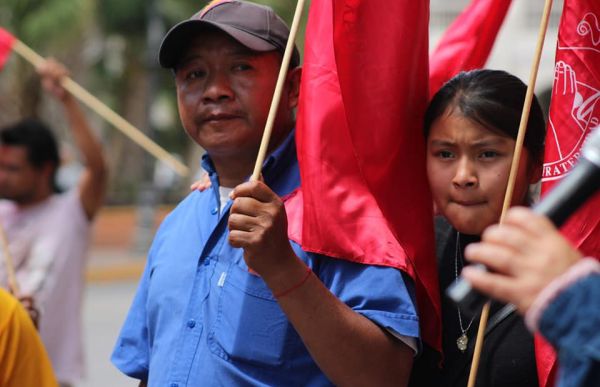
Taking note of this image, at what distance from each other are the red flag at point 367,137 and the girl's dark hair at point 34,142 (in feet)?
8.68

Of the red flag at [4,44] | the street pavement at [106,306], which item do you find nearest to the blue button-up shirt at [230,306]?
the red flag at [4,44]

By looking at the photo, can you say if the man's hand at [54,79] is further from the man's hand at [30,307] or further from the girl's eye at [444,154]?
the girl's eye at [444,154]

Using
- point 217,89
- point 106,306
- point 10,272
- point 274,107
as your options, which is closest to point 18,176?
point 10,272

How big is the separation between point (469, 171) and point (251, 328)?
63 cm

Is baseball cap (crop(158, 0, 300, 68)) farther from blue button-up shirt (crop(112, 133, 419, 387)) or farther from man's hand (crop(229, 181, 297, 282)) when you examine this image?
man's hand (crop(229, 181, 297, 282))

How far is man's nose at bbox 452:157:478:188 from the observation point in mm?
2594

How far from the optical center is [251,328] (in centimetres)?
261

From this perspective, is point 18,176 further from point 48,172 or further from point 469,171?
point 469,171

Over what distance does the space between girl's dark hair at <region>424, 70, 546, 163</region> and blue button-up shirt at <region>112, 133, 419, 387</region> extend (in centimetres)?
42

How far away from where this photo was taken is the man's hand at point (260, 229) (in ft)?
7.64

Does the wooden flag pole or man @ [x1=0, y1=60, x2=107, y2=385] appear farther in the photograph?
man @ [x1=0, y1=60, x2=107, y2=385]

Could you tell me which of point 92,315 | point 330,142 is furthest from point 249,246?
point 92,315

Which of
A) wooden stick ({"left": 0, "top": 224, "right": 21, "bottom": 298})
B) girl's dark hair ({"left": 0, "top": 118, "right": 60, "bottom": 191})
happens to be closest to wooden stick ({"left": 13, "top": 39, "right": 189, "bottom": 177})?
girl's dark hair ({"left": 0, "top": 118, "right": 60, "bottom": 191})

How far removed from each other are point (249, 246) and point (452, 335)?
0.66 m
